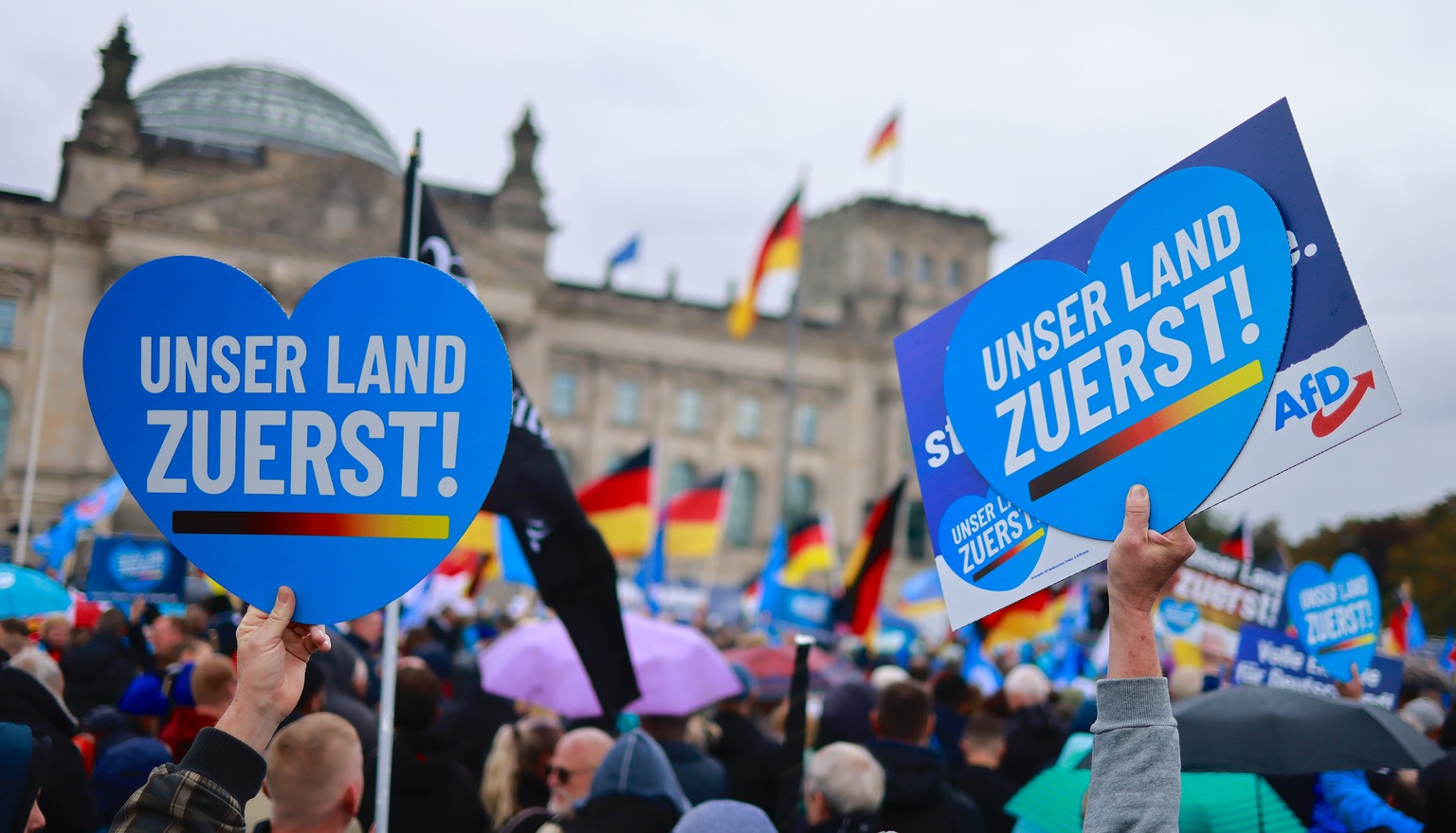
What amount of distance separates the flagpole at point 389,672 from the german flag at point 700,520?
15.4m

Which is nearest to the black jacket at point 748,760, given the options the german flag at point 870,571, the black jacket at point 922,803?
the black jacket at point 922,803

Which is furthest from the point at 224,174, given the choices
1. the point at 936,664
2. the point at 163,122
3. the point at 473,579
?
the point at 936,664

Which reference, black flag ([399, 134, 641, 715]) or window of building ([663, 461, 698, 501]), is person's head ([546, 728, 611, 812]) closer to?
black flag ([399, 134, 641, 715])

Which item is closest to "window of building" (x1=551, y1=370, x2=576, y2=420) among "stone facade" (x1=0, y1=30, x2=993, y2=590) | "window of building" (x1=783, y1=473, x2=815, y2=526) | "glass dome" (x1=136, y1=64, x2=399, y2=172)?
"stone facade" (x1=0, y1=30, x2=993, y2=590)

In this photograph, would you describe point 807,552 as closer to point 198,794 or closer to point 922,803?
point 922,803

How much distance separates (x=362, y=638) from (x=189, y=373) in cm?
796

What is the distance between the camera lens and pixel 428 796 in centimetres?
543

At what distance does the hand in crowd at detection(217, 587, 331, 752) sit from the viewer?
217cm

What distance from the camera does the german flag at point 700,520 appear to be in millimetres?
20797

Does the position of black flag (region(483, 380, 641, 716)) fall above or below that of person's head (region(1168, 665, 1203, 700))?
above

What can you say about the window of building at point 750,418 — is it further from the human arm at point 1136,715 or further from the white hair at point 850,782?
the human arm at point 1136,715

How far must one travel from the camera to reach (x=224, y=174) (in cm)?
5250

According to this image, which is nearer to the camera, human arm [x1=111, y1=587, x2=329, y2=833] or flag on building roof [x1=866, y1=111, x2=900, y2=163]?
human arm [x1=111, y1=587, x2=329, y2=833]

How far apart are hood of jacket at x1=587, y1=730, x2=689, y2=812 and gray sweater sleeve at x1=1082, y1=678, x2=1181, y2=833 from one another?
7.81 feet
